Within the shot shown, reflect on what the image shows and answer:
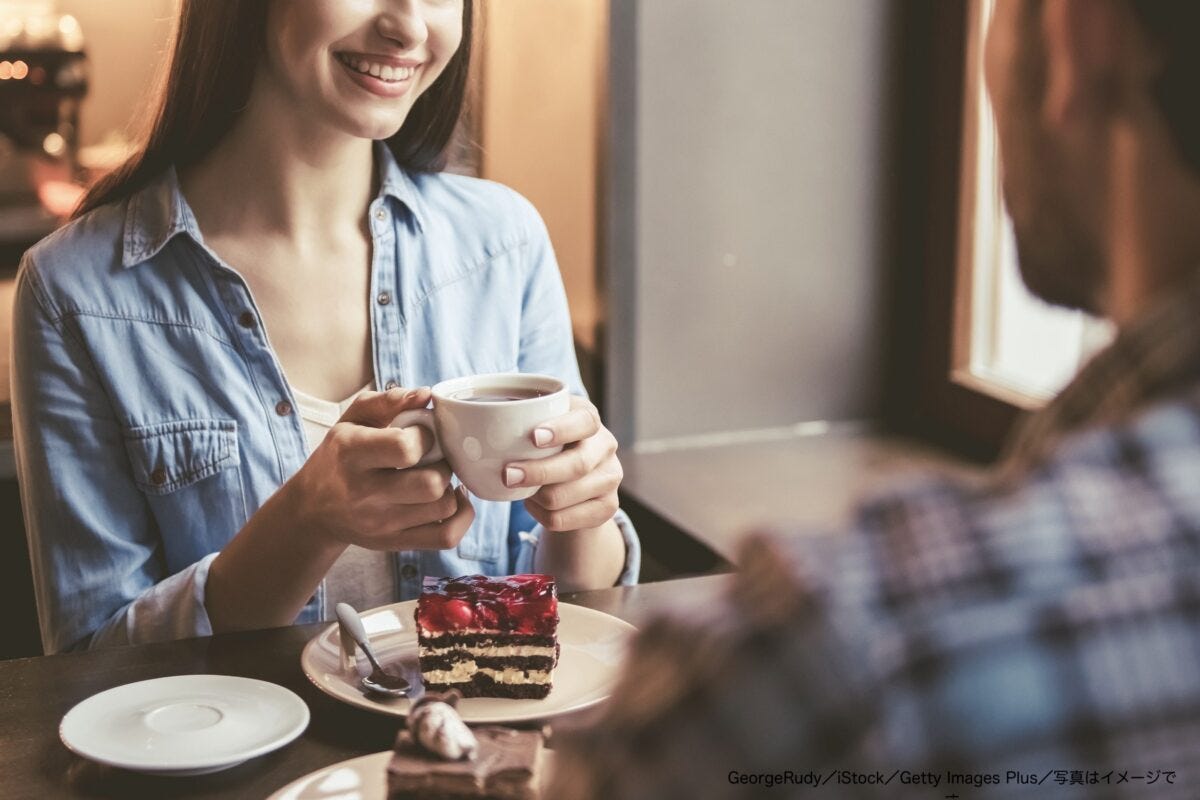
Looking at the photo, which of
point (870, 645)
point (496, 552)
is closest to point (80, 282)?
→ point (496, 552)

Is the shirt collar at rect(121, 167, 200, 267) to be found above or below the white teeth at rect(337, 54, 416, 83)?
below

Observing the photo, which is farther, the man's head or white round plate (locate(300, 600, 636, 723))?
white round plate (locate(300, 600, 636, 723))

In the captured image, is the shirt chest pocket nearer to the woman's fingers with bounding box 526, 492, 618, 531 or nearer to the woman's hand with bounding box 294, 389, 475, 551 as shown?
the woman's hand with bounding box 294, 389, 475, 551

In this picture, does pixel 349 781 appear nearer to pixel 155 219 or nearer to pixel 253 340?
pixel 253 340

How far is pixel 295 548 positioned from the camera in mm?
1232

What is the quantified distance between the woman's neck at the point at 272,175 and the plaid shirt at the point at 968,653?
1.13 metres

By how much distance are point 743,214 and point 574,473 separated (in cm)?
123

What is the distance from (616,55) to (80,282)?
105 centimetres

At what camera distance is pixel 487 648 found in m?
1.09

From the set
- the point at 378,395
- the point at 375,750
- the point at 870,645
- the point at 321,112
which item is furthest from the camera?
the point at 321,112

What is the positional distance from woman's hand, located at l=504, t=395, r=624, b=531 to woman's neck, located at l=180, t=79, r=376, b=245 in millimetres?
466

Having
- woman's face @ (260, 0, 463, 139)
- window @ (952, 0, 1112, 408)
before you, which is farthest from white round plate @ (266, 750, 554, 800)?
window @ (952, 0, 1112, 408)

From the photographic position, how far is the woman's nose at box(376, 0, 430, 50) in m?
1.38

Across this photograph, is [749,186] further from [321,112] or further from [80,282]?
[80,282]
